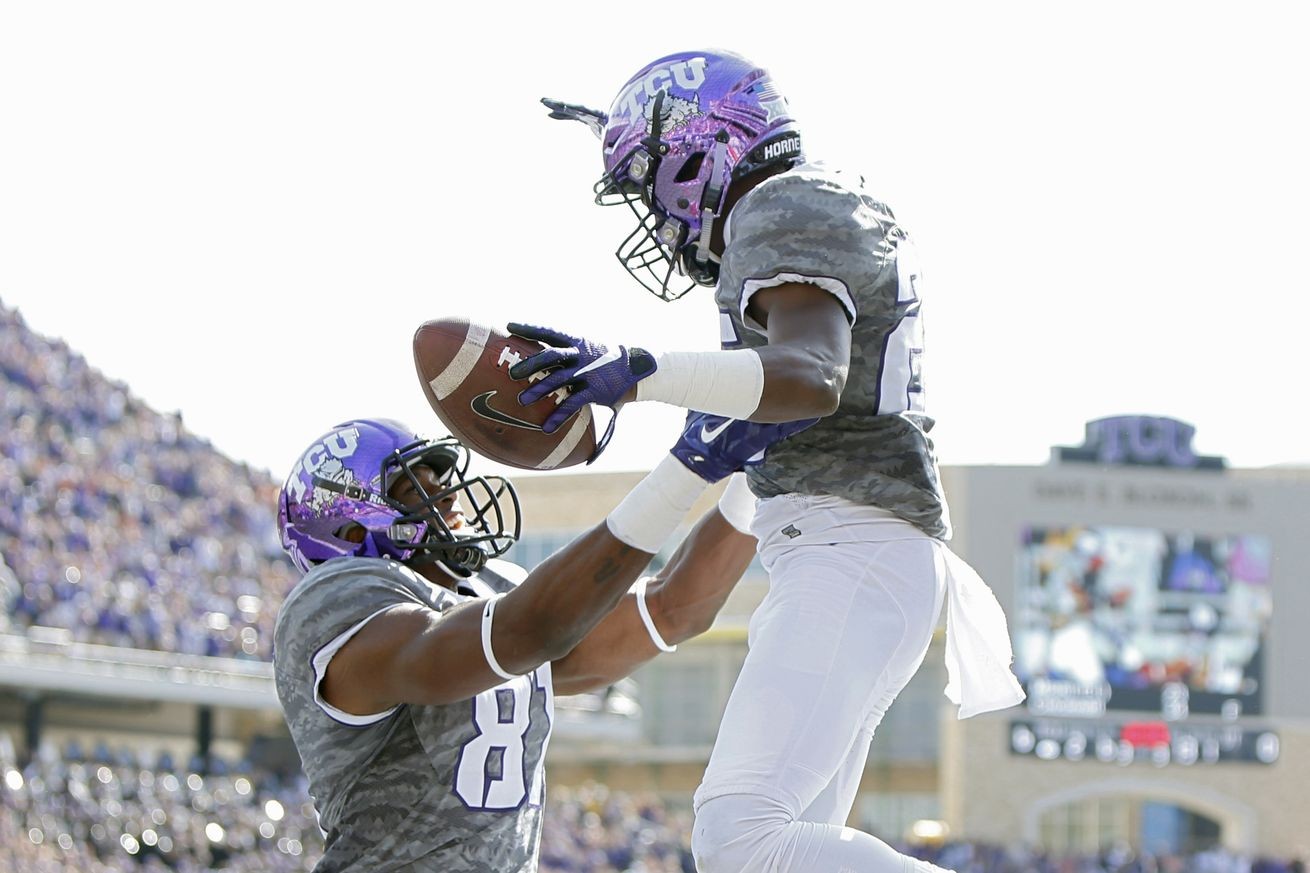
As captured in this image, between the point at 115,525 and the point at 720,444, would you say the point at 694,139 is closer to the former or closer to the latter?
the point at 720,444

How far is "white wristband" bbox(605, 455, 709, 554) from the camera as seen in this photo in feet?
11.7

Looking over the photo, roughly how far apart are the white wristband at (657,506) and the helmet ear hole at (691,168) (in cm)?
74

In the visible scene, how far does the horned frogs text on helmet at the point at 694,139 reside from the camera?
4.01 m

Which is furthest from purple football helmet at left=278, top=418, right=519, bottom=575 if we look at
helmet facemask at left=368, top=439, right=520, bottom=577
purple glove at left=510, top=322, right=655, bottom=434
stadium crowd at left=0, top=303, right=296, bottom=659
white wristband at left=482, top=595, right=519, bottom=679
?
stadium crowd at left=0, top=303, right=296, bottom=659

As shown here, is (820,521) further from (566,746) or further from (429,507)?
(566,746)

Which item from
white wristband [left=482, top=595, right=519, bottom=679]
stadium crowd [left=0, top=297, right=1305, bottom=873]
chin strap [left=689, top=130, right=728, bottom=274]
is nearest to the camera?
white wristband [left=482, top=595, right=519, bottom=679]

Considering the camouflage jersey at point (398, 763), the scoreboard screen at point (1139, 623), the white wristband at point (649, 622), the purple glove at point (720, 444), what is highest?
the scoreboard screen at point (1139, 623)

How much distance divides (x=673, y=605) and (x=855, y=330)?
1.19 m

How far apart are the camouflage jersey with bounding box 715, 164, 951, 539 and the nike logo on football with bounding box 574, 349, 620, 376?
437mm

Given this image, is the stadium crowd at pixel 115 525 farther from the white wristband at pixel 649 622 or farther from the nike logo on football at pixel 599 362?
the nike logo on football at pixel 599 362

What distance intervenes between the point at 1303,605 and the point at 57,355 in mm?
24203

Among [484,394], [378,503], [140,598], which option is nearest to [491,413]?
[484,394]

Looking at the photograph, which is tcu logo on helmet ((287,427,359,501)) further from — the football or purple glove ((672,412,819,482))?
purple glove ((672,412,819,482))

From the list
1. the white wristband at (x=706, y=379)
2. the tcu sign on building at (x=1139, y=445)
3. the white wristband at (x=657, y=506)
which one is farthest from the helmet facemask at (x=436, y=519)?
the tcu sign on building at (x=1139, y=445)
